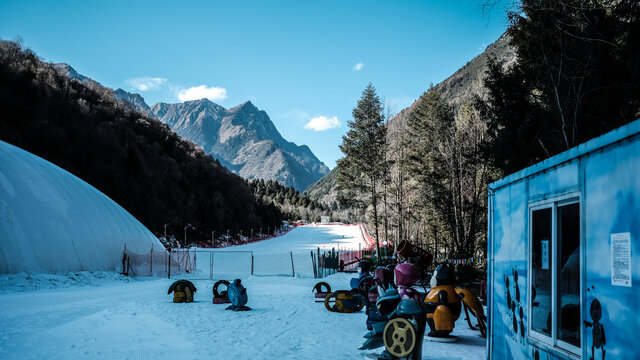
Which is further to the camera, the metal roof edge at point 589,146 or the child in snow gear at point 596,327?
the child in snow gear at point 596,327

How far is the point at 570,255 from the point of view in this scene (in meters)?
4.07

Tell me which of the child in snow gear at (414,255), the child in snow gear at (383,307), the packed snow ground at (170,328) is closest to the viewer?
the child in snow gear at (383,307)

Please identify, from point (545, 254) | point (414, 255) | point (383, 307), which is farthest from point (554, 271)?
point (414, 255)

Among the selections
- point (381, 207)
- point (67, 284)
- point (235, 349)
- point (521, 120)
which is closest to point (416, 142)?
point (381, 207)

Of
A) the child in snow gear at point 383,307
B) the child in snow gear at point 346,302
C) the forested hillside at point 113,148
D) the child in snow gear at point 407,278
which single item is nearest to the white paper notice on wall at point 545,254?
the child in snow gear at point 383,307

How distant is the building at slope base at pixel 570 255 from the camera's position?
2916mm

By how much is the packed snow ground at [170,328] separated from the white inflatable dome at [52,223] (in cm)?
129

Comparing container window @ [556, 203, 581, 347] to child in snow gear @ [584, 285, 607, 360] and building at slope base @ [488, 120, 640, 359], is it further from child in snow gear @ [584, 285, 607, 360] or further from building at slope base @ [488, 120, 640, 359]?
child in snow gear @ [584, 285, 607, 360]

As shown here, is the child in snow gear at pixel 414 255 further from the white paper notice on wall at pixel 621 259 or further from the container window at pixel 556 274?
the white paper notice on wall at pixel 621 259

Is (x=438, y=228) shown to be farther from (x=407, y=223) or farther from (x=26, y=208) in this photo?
(x=26, y=208)

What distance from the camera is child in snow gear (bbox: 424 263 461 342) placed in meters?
7.73

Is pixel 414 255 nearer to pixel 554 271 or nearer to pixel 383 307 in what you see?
pixel 383 307

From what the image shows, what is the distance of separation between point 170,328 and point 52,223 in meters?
12.0

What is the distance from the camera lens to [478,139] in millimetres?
21859
